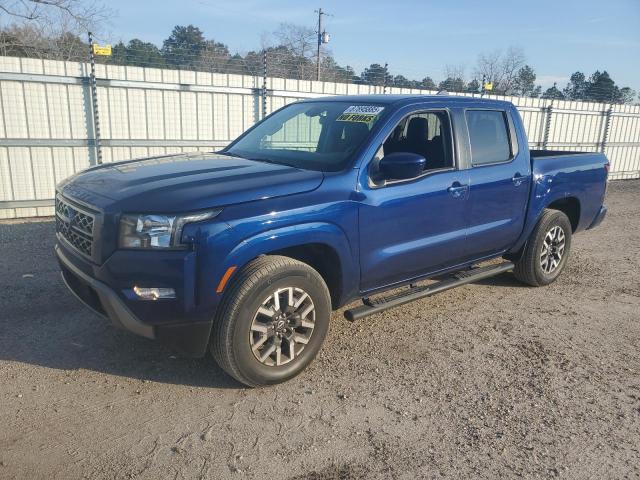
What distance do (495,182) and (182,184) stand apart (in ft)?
9.29

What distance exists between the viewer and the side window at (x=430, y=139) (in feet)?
14.1

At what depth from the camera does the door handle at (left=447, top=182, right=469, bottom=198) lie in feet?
13.8

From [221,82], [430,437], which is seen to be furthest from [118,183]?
[221,82]

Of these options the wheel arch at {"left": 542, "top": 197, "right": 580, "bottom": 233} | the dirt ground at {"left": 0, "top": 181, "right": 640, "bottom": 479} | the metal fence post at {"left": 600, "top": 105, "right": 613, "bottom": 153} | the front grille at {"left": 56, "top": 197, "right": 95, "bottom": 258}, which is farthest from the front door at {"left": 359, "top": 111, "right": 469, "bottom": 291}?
the metal fence post at {"left": 600, "top": 105, "right": 613, "bottom": 153}

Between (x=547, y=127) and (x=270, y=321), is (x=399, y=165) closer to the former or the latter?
(x=270, y=321)

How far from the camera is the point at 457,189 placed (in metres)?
4.25

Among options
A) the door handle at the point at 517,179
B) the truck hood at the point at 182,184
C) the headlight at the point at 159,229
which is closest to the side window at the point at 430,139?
the door handle at the point at 517,179

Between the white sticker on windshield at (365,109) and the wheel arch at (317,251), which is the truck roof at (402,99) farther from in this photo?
the wheel arch at (317,251)

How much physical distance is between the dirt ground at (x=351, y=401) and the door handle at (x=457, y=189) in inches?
47.1

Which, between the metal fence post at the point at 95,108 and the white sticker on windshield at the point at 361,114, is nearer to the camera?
the white sticker on windshield at the point at 361,114

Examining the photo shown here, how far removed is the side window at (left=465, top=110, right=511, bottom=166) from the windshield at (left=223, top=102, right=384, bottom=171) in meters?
1.04

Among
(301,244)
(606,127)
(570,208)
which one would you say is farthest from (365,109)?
(606,127)

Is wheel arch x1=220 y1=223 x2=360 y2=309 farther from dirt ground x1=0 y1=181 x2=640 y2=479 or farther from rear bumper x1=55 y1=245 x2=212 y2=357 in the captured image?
dirt ground x1=0 y1=181 x2=640 y2=479

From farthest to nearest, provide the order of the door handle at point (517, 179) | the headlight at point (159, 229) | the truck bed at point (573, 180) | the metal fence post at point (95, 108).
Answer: the metal fence post at point (95, 108) → the truck bed at point (573, 180) → the door handle at point (517, 179) → the headlight at point (159, 229)
